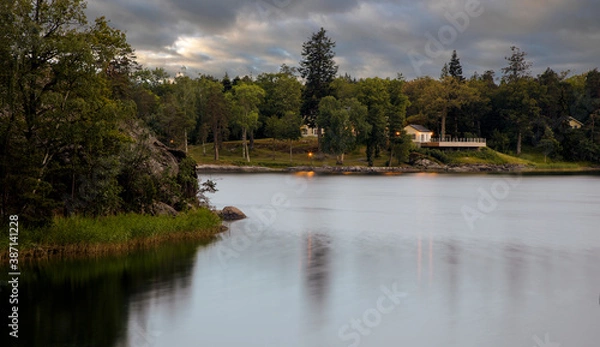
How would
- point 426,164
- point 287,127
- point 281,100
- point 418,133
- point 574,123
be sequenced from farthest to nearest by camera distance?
point 574,123, point 281,100, point 418,133, point 426,164, point 287,127

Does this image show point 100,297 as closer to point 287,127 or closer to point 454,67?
point 287,127

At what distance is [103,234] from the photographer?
30.8m

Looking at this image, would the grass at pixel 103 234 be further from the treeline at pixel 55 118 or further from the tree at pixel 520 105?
the tree at pixel 520 105

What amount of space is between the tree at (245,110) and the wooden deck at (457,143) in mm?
47450

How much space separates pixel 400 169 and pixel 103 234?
367ft

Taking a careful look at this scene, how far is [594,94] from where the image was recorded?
16412cm

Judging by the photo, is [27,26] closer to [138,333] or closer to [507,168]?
[138,333]

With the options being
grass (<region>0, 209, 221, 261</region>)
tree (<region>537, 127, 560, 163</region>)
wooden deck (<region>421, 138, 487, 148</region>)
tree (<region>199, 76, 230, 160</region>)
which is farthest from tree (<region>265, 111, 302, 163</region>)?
grass (<region>0, 209, 221, 261</region>)

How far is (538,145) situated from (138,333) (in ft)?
506

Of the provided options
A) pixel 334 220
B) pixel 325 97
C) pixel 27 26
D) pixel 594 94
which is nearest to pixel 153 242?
pixel 27 26

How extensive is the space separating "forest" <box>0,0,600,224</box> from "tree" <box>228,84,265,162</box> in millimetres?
351

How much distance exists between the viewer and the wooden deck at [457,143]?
486ft

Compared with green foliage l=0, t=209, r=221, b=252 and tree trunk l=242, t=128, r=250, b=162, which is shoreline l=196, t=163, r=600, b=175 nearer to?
tree trunk l=242, t=128, r=250, b=162

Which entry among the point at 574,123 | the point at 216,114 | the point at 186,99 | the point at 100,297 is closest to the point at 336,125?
the point at 216,114
